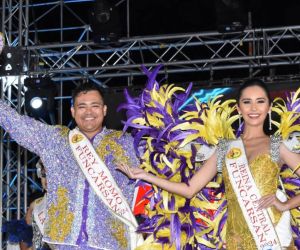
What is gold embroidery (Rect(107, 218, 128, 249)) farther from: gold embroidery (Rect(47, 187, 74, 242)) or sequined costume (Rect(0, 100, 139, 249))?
gold embroidery (Rect(47, 187, 74, 242))

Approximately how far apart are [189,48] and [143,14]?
2.95ft

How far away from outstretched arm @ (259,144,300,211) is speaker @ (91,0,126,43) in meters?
5.53

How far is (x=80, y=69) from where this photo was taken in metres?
10.1

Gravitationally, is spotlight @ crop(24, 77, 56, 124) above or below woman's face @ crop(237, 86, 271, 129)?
above

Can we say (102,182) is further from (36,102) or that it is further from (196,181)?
(36,102)

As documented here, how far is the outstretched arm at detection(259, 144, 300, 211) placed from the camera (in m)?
4.35

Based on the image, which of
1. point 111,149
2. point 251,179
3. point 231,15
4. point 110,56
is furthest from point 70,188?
point 110,56

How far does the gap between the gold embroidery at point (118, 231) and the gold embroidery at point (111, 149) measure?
15.0 inches

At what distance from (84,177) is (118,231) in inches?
15.0

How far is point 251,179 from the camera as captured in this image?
4.40 metres

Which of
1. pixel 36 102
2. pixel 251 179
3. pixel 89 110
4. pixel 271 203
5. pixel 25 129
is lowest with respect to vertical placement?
pixel 271 203

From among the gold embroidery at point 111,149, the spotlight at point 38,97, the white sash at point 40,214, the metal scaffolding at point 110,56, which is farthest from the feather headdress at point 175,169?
the spotlight at point 38,97

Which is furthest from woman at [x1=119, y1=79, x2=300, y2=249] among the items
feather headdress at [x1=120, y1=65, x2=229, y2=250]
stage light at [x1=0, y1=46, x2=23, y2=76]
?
stage light at [x1=0, y1=46, x2=23, y2=76]

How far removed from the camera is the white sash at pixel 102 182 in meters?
4.81
